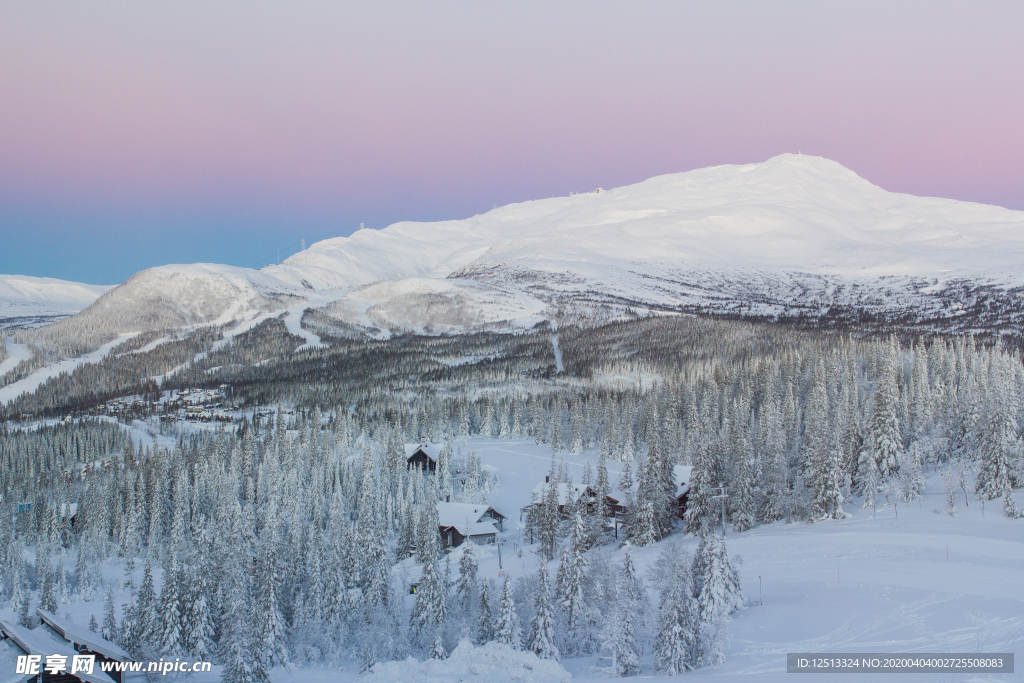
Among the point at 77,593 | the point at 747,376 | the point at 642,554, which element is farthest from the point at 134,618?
the point at 747,376

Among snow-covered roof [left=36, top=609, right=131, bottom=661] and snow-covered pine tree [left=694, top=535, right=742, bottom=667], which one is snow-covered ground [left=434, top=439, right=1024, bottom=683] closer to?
snow-covered pine tree [left=694, top=535, right=742, bottom=667]

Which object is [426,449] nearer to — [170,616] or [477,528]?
[477,528]

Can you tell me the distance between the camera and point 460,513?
240 ft

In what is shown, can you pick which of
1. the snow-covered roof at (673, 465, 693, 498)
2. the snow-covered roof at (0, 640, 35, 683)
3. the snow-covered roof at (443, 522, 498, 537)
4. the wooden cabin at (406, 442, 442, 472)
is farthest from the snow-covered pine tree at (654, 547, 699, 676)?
the wooden cabin at (406, 442, 442, 472)

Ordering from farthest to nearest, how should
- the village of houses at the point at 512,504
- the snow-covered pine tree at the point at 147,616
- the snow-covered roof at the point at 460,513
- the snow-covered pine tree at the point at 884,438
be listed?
the snow-covered roof at the point at 460,513, the village of houses at the point at 512,504, the snow-covered pine tree at the point at 884,438, the snow-covered pine tree at the point at 147,616

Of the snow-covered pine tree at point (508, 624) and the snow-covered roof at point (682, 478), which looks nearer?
the snow-covered pine tree at point (508, 624)

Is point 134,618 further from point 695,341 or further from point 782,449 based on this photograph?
point 695,341

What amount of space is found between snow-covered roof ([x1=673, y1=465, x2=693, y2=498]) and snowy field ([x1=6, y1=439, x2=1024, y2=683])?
8040 mm

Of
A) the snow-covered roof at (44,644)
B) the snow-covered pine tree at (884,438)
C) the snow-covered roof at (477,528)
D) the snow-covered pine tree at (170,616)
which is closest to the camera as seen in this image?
the snow-covered roof at (44,644)

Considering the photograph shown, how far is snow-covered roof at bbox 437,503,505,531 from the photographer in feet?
235

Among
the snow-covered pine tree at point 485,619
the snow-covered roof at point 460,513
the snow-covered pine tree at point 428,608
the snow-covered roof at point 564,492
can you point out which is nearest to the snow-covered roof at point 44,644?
the snow-covered pine tree at point 428,608

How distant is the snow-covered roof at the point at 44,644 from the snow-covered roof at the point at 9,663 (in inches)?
9.9

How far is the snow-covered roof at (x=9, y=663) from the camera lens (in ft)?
82.9

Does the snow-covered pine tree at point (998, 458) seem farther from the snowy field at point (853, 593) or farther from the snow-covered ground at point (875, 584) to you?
the snowy field at point (853, 593)
